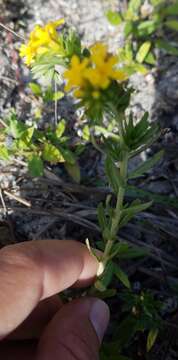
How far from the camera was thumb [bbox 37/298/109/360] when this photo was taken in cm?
175

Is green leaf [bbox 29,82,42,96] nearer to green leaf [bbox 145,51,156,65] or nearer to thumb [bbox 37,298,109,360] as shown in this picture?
green leaf [bbox 145,51,156,65]

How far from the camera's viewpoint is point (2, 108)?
294 centimetres

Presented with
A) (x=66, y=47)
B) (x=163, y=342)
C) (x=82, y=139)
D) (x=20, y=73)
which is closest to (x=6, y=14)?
(x=20, y=73)

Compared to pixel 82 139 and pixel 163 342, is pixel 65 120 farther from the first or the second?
pixel 163 342

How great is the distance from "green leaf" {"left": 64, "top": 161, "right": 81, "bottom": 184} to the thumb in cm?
84

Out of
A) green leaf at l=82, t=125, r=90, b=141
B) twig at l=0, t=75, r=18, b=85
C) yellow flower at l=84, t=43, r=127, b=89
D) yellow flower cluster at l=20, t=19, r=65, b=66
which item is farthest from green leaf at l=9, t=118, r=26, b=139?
yellow flower at l=84, t=43, r=127, b=89

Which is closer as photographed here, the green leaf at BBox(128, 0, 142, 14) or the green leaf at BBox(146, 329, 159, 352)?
the green leaf at BBox(146, 329, 159, 352)

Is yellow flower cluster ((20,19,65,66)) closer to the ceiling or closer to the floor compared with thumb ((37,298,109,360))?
closer to the ceiling

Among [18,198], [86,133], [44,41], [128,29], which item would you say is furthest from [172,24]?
[44,41]

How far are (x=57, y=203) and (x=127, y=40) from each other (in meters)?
1.22

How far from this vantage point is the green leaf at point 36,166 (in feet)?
8.26

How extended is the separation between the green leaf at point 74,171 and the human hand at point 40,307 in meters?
0.68

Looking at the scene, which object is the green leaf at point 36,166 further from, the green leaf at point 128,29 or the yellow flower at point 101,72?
the yellow flower at point 101,72

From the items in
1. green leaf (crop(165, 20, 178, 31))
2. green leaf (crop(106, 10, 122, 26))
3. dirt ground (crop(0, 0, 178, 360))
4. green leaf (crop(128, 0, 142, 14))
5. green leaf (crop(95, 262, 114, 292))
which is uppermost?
green leaf (crop(128, 0, 142, 14))
